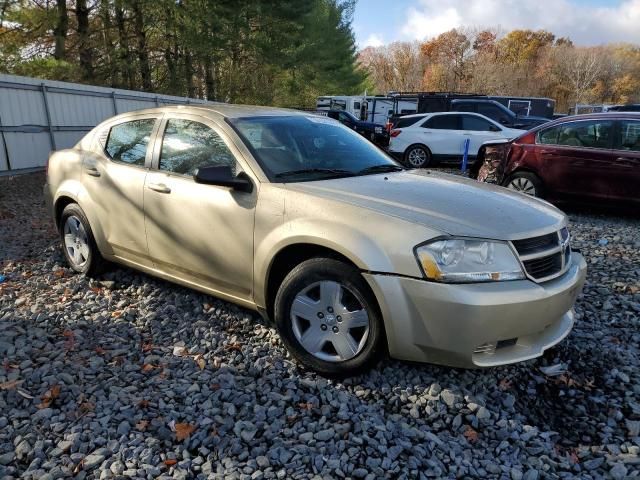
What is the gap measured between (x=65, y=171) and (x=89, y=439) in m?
2.97

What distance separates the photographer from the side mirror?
9.92 ft

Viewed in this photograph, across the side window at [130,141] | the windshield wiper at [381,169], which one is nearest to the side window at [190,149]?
the side window at [130,141]

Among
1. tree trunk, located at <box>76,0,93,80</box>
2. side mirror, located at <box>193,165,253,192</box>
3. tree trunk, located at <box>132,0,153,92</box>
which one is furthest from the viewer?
tree trunk, located at <box>132,0,153,92</box>

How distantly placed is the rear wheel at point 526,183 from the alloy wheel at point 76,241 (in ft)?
20.4

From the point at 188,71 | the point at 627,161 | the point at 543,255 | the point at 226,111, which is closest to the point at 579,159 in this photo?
the point at 627,161

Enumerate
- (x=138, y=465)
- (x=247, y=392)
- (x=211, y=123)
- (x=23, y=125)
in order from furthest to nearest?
(x=23, y=125)
(x=211, y=123)
(x=247, y=392)
(x=138, y=465)

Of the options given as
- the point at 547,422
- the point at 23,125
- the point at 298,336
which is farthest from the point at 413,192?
the point at 23,125

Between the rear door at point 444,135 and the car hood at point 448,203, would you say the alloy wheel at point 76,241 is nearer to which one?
the car hood at point 448,203

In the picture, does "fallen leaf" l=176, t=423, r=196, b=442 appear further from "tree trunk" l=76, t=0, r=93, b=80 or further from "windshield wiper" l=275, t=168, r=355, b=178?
"tree trunk" l=76, t=0, r=93, b=80

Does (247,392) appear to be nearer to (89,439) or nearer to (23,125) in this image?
(89,439)

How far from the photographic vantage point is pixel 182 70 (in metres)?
21.9

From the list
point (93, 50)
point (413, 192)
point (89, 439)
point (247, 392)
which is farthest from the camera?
point (93, 50)

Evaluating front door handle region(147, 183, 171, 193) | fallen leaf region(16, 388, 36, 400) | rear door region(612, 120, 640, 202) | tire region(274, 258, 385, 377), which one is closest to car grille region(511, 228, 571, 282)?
tire region(274, 258, 385, 377)

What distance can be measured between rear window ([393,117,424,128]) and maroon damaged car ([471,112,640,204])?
604cm
